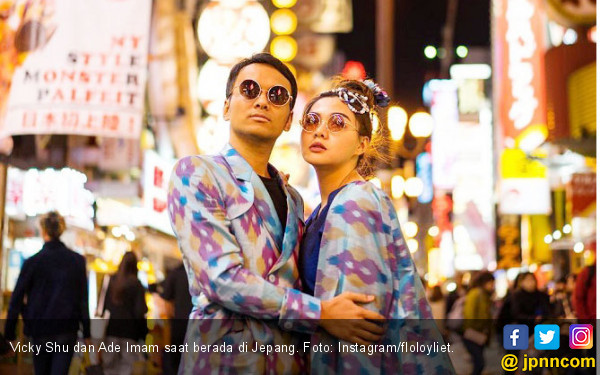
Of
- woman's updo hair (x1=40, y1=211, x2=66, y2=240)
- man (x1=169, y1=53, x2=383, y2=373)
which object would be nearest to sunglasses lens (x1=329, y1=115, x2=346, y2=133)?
man (x1=169, y1=53, x2=383, y2=373)

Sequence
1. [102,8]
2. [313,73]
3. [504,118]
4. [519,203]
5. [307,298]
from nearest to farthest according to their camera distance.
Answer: [307,298] < [102,8] < [504,118] < [519,203] < [313,73]

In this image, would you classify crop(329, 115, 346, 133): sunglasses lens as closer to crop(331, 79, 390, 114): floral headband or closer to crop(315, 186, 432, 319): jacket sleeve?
crop(331, 79, 390, 114): floral headband

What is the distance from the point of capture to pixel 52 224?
368 inches

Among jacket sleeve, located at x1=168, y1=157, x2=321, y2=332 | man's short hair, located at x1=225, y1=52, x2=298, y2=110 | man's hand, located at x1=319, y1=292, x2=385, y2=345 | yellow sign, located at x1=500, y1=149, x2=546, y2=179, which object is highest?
yellow sign, located at x1=500, y1=149, x2=546, y2=179

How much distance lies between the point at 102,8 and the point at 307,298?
5.99 meters

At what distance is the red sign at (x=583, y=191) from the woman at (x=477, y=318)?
224 inches

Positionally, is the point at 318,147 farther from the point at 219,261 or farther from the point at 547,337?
the point at 547,337

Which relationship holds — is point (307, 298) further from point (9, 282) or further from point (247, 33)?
point (247, 33)

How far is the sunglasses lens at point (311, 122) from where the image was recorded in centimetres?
452

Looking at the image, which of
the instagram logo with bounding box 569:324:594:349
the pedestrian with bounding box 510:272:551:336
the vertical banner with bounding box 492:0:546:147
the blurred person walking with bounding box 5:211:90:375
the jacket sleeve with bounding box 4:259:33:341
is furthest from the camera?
the vertical banner with bounding box 492:0:546:147

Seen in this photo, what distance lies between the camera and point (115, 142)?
58.9 ft

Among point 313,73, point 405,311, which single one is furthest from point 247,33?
point 405,311

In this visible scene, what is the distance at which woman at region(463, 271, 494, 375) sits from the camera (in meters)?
14.7

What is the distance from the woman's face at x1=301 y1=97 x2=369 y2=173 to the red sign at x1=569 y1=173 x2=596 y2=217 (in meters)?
16.2
